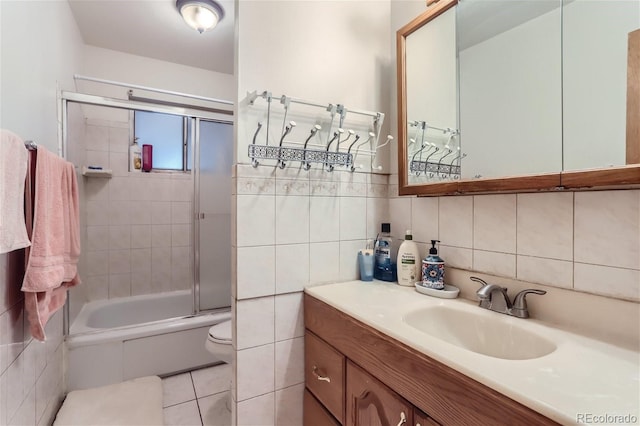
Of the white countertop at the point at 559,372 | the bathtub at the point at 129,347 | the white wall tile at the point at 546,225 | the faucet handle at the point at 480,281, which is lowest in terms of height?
the bathtub at the point at 129,347

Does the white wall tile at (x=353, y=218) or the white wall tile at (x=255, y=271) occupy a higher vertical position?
the white wall tile at (x=353, y=218)

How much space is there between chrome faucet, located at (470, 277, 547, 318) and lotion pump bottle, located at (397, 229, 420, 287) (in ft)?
0.96

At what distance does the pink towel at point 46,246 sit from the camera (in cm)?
111

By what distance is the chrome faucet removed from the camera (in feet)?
3.03

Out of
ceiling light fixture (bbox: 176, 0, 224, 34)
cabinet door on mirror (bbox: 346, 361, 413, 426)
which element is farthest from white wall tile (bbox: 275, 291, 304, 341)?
ceiling light fixture (bbox: 176, 0, 224, 34)

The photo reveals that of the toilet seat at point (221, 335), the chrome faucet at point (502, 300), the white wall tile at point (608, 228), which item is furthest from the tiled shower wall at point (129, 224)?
the white wall tile at point (608, 228)

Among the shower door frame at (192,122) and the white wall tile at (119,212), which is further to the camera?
the white wall tile at (119,212)

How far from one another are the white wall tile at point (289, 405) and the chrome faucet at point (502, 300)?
2.77 feet

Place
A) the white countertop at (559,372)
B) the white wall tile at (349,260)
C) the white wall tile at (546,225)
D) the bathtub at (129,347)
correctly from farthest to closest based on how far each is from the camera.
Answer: the bathtub at (129,347), the white wall tile at (349,260), the white wall tile at (546,225), the white countertop at (559,372)

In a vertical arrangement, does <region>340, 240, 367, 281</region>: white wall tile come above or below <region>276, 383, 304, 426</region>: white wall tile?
above

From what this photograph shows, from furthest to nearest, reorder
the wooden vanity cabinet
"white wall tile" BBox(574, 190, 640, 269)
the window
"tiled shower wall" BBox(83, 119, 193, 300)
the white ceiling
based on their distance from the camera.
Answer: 1. the window
2. "tiled shower wall" BBox(83, 119, 193, 300)
3. the white ceiling
4. "white wall tile" BBox(574, 190, 640, 269)
5. the wooden vanity cabinet

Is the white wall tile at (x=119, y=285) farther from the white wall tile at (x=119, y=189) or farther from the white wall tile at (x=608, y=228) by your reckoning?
the white wall tile at (x=608, y=228)

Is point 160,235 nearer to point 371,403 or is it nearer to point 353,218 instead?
point 353,218

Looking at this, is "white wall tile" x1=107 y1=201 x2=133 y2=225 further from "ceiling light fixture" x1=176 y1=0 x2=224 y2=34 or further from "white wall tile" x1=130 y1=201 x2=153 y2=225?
"ceiling light fixture" x1=176 y1=0 x2=224 y2=34
